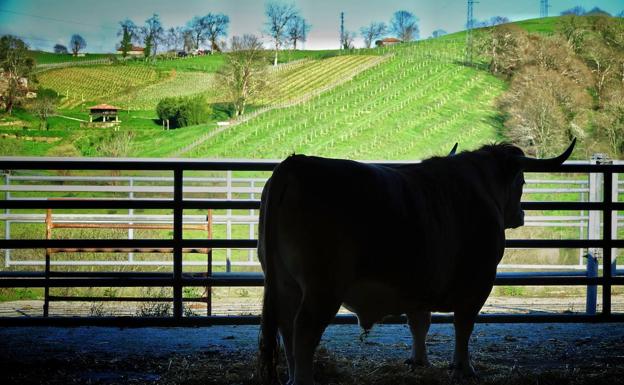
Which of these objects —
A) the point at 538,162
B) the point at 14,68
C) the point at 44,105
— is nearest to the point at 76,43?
the point at 14,68

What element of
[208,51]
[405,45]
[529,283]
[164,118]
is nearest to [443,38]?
[405,45]

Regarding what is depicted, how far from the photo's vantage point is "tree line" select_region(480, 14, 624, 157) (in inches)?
1825

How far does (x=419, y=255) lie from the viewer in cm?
434

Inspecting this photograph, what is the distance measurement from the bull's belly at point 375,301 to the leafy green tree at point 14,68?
184 ft

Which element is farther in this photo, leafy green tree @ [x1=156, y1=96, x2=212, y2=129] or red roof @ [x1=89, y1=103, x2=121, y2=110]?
red roof @ [x1=89, y1=103, x2=121, y2=110]

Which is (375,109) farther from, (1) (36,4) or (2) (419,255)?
(2) (419,255)

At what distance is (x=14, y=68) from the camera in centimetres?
6016

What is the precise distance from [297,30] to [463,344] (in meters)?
71.8

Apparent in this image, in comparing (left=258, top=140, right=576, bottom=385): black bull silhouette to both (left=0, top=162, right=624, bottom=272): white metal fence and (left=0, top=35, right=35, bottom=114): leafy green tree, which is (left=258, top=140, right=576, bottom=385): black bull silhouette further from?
(left=0, top=35, right=35, bottom=114): leafy green tree

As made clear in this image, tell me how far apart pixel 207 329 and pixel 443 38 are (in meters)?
80.9

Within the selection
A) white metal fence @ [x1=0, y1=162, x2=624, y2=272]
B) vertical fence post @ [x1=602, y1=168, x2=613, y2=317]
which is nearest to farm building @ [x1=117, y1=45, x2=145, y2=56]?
white metal fence @ [x1=0, y1=162, x2=624, y2=272]

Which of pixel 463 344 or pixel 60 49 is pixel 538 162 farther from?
pixel 60 49

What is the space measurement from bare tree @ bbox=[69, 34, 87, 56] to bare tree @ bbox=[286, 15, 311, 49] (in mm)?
19693

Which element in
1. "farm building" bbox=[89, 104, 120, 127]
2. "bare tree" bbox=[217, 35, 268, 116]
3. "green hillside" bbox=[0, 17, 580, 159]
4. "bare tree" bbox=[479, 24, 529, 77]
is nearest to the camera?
"green hillside" bbox=[0, 17, 580, 159]
